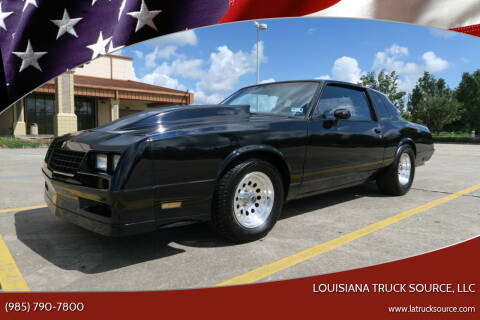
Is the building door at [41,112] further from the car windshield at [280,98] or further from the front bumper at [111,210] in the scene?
the front bumper at [111,210]

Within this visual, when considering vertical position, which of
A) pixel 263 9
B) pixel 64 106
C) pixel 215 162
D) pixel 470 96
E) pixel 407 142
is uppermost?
pixel 470 96

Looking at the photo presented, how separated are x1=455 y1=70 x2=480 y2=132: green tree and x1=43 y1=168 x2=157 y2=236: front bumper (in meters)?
30.4

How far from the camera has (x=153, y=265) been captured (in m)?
2.65

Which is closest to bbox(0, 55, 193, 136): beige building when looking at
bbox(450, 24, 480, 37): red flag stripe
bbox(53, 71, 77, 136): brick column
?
bbox(53, 71, 77, 136): brick column

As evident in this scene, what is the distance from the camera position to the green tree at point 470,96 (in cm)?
2799

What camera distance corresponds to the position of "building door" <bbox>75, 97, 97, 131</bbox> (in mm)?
28750

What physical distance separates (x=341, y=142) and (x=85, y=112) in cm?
2917

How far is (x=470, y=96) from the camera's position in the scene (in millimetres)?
32188

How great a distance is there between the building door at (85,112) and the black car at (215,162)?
91.2ft

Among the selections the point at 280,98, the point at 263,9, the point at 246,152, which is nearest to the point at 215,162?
the point at 246,152

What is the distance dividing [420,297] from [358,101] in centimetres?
290

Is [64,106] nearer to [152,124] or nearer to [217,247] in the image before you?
[152,124]

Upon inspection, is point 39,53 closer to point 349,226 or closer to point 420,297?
point 420,297

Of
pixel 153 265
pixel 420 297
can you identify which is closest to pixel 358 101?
pixel 420 297
